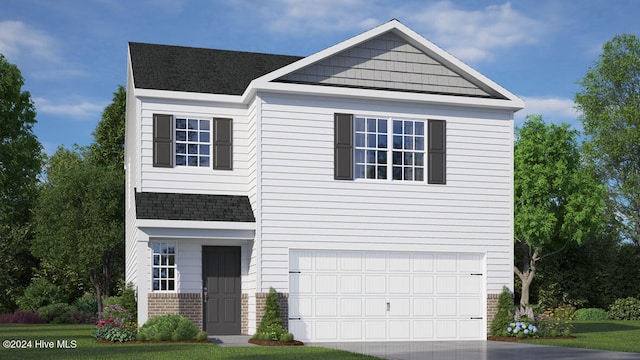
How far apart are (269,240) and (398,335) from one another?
4576 mm

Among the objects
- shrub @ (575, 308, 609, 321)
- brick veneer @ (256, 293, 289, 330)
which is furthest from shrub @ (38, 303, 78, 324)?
shrub @ (575, 308, 609, 321)

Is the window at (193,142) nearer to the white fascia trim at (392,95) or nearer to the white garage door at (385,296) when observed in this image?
the white fascia trim at (392,95)

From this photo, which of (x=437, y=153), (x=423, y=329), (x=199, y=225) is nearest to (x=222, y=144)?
(x=199, y=225)

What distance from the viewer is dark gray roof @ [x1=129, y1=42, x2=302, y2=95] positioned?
23406 mm

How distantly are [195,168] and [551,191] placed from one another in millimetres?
18791

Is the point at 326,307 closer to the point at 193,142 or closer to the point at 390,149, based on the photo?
the point at 390,149

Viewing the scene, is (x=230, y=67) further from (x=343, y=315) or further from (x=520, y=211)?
(x=520, y=211)

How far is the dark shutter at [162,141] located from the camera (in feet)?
74.0

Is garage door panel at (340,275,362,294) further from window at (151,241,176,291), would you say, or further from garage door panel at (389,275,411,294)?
window at (151,241,176,291)

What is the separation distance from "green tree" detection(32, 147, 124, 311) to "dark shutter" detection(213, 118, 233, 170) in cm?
1774

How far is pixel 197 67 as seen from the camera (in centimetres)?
2500

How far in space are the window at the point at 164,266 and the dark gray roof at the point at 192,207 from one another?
113 cm

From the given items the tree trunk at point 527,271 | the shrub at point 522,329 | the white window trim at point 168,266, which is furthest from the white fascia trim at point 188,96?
the tree trunk at point 527,271

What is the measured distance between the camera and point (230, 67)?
25625 mm
